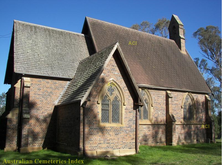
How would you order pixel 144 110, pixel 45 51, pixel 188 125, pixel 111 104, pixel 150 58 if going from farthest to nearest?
pixel 150 58 → pixel 188 125 → pixel 144 110 → pixel 45 51 → pixel 111 104

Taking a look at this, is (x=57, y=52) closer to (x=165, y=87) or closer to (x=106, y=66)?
(x=106, y=66)

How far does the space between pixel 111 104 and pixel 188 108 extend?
38.8 feet

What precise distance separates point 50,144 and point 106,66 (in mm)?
7072

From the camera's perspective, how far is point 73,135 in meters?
14.2

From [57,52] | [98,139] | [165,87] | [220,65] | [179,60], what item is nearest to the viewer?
[98,139]

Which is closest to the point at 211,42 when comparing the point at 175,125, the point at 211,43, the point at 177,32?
the point at 211,43

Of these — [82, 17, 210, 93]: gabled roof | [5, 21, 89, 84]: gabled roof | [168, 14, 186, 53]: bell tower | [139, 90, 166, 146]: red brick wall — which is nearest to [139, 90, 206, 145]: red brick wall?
[139, 90, 166, 146]: red brick wall

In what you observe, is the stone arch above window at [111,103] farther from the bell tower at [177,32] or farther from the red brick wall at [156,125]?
the bell tower at [177,32]

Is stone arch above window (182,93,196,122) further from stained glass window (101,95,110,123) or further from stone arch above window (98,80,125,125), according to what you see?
stained glass window (101,95,110,123)

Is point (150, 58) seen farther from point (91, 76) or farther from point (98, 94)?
point (98, 94)

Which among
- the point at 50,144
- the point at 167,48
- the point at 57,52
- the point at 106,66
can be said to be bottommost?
the point at 50,144

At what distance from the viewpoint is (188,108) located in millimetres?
23906

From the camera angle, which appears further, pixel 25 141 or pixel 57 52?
pixel 57 52

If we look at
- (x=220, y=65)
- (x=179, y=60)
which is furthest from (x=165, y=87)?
(x=220, y=65)
